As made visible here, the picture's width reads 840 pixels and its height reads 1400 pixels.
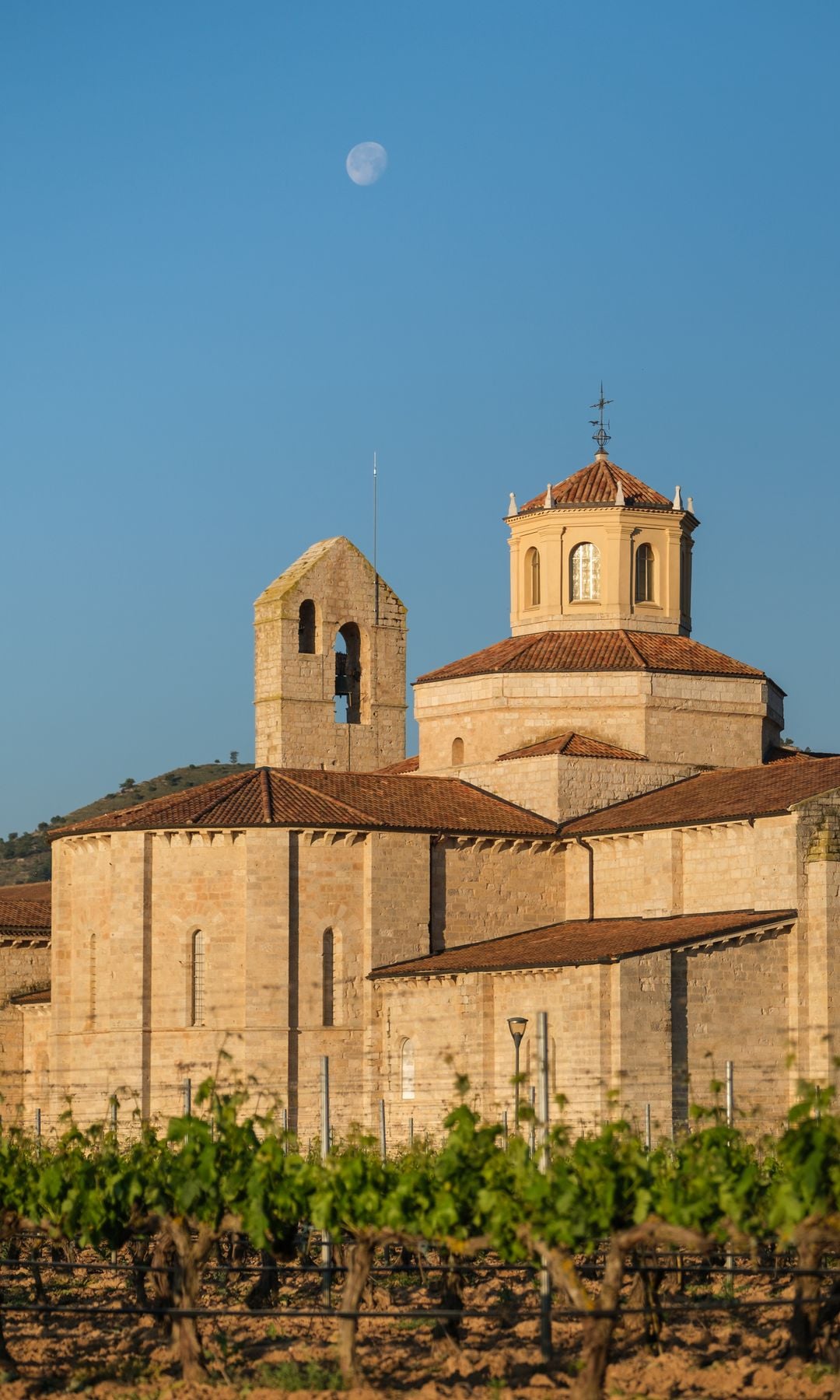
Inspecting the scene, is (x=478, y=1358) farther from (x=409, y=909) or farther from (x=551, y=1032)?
(x=409, y=909)

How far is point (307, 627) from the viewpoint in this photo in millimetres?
57281

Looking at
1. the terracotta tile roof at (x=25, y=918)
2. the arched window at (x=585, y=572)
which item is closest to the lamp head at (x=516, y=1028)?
the arched window at (x=585, y=572)

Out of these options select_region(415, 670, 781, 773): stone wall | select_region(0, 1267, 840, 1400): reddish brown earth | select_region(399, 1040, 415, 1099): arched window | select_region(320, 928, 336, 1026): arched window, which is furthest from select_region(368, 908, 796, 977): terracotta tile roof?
select_region(0, 1267, 840, 1400): reddish brown earth

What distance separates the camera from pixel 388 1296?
A: 27312mm

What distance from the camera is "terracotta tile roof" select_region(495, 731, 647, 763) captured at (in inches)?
1998

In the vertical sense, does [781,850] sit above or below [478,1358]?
above

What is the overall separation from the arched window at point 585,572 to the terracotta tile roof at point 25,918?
14.4 metres

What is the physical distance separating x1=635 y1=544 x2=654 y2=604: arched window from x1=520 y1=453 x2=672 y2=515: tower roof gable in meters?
1.02

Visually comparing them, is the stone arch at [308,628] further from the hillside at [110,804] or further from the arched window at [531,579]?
the hillside at [110,804]

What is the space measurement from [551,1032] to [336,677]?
16.7 meters

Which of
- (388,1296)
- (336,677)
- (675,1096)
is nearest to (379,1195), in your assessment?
(388,1296)

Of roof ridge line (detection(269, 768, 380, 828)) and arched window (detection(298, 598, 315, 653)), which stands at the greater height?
arched window (detection(298, 598, 315, 653))

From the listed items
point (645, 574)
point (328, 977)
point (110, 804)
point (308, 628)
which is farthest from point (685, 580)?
point (110, 804)

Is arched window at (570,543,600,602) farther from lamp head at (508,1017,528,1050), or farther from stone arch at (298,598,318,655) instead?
lamp head at (508,1017,528,1050)
